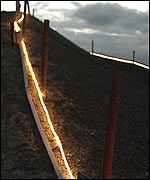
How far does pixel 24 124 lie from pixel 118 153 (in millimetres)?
3842

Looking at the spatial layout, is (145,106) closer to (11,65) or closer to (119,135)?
(119,135)

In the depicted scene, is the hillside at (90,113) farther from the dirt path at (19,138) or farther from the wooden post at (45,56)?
the dirt path at (19,138)

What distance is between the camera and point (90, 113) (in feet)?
47.4

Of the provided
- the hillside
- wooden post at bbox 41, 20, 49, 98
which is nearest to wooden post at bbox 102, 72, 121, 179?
the hillside

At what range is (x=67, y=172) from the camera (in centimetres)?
959

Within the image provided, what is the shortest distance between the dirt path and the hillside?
3.46 ft

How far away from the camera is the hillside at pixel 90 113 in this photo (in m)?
11.2

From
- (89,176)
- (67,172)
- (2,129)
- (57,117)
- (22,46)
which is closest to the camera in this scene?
(89,176)

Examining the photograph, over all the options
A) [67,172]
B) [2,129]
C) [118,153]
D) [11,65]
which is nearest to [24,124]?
[2,129]

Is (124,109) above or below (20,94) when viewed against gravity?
below

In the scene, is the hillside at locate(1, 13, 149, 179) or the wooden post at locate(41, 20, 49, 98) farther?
the wooden post at locate(41, 20, 49, 98)

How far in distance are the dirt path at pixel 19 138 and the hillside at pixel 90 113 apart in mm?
1053

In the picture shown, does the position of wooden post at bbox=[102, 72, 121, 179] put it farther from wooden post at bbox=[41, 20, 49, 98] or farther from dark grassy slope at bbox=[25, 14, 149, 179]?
wooden post at bbox=[41, 20, 49, 98]

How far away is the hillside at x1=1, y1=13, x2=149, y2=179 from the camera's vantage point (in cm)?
1125
